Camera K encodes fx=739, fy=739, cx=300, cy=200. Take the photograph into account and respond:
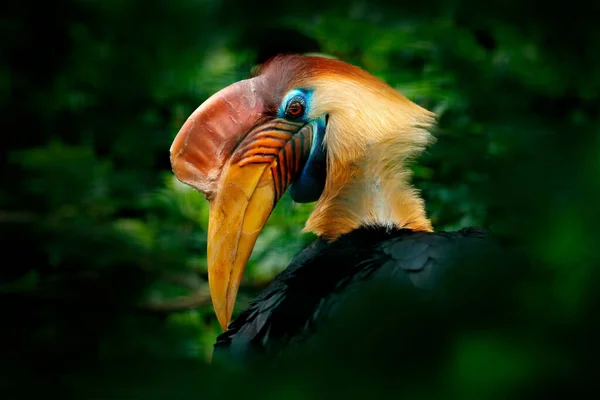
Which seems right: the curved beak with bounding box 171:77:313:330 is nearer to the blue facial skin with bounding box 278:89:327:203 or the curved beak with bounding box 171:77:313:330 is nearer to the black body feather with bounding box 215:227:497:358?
the blue facial skin with bounding box 278:89:327:203

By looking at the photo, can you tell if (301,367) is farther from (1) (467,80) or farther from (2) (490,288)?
(1) (467,80)

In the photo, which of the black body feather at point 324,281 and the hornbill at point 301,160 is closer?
the black body feather at point 324,281

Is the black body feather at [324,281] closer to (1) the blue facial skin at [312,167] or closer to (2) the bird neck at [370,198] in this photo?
(2) the bird neck at [370,198]

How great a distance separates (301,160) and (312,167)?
0.14ft

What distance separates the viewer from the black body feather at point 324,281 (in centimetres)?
146

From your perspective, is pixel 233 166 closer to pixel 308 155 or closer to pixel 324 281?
pixel 308 155

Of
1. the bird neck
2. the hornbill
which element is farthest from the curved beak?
the bird neck

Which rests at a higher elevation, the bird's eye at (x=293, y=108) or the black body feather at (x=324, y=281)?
the bird's eye at (x=293, y=108)

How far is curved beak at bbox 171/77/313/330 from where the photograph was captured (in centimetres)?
193

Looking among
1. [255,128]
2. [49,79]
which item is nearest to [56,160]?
[255,128]

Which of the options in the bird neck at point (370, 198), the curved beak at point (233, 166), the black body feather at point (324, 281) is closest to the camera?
the black body feather at point (324, 281)

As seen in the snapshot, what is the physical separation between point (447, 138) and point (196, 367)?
2344mm

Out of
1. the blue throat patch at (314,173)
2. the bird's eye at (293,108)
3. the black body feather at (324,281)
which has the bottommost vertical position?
the black body feather at (324,281)

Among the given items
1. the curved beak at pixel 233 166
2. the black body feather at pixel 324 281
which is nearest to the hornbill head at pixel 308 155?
the curved beak at pixel 233 166
